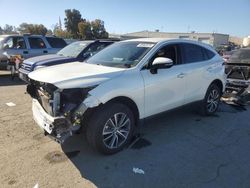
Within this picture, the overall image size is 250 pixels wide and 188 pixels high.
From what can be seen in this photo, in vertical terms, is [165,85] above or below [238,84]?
above

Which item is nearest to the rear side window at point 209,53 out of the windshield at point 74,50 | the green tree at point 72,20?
the windshield at point 74,50

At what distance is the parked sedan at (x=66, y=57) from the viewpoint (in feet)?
28.5

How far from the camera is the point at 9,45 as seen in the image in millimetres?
12328

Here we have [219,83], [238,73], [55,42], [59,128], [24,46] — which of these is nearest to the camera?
[59,128]

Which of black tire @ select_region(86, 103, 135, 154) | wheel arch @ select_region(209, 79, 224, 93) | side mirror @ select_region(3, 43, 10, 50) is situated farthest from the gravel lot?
side mirror @ select_region(3, 43, 10, 50)

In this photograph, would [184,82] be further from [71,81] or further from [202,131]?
[71,81]

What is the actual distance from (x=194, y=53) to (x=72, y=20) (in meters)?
46.2

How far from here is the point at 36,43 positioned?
12727 mm

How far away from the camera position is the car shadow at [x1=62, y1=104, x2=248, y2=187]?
12.0 ft

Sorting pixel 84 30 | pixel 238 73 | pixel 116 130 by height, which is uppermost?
pixel 84 30

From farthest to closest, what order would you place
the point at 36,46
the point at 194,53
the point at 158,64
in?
the point at 36,46 → the point at 194,53 → the point at 158,64

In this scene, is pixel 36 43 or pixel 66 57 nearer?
pixel 66 57

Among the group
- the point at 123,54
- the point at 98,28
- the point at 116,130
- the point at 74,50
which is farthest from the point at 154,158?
the point at 98,28

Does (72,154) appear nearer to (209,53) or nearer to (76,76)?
(76,76)
